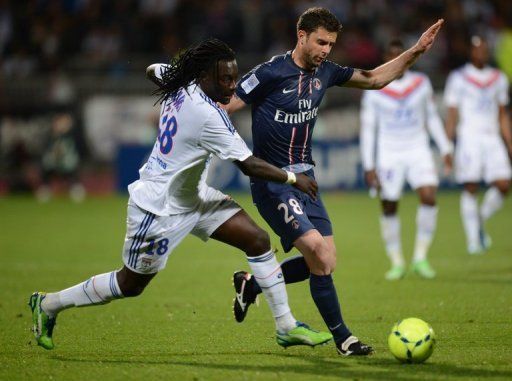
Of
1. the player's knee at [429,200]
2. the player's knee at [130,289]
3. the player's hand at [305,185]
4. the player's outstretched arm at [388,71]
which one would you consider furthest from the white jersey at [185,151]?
the player's knee at [429,200]

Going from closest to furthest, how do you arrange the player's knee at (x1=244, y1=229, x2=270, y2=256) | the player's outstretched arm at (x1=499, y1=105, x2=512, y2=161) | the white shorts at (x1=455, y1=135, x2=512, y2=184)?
the player's knee at (x1=244, y1=229, x2=270, y2=256)
the player's outstretched arm at (x1=499, y1=105, x2=512, y2=161)
the white shorts at (x1=455, y1=135, x2=512, y2=184)

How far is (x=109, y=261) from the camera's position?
12781mm

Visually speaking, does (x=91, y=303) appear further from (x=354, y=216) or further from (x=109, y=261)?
(x=354, y=216)

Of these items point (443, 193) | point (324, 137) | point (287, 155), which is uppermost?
point (287, 155)

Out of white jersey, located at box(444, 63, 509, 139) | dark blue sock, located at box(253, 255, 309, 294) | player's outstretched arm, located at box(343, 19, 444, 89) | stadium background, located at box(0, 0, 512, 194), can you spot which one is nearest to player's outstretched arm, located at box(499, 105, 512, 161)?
white jersey, located at box(444, 63, 509, 139)

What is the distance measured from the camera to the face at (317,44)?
7164 mm

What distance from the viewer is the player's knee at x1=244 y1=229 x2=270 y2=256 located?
22.9 feet

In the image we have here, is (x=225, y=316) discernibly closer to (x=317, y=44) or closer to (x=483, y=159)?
(x=317, y=44)

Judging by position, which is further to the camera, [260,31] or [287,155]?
[260,31]

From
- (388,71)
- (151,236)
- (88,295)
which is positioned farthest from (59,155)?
(151,236)

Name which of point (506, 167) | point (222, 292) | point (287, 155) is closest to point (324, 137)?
point (506, 167)

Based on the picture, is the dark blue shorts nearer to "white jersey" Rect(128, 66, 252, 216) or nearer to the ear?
"white jersey" Rect(128, 66, 252, 216)

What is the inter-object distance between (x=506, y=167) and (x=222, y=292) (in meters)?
4.84

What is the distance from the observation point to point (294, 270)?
7.73 metres
